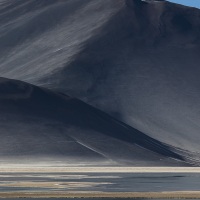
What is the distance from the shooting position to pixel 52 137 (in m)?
168

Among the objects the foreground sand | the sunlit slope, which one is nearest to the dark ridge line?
the sunlit slope

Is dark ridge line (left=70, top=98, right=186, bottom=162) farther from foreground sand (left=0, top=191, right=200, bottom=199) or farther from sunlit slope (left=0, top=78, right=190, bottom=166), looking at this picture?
A: foreground sand (left=0, top=191, right=200, bottom=199)

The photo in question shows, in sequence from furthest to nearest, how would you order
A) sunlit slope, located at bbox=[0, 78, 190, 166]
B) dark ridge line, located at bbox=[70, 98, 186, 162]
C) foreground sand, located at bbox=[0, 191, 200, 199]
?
dark ridge line, located at bbox=[70, 98, 186, 162] < sunlit slope, located at bbox=[0, 78, 190, 166] < foreground sand, located at bbox=[0, 191, 200, 199]

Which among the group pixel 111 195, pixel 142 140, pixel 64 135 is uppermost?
pixel 142 140

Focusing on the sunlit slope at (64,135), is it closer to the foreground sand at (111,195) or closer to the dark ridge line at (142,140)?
the dark ridge line at (142,140)

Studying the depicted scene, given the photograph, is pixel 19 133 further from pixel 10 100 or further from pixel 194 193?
pixel 194 193

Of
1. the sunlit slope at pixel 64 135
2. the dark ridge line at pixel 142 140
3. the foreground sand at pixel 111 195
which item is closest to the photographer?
the foreground sand at pixel 111 195

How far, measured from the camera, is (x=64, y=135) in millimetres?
169625

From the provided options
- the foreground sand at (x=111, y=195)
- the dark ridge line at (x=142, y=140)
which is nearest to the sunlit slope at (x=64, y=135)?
the dark ridge line at (x=142, y=140)

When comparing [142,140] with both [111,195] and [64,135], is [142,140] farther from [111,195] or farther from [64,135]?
[111,195]

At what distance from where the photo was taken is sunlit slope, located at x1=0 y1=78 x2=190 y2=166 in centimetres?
15900

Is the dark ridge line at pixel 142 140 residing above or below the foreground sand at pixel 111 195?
above

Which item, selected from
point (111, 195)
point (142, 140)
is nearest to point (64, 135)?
point (142, 140)

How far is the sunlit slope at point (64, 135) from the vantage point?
159000 mm
